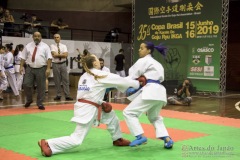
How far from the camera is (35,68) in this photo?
7.96 meters

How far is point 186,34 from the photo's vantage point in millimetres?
13164

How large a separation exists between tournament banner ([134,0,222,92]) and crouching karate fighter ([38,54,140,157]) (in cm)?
863

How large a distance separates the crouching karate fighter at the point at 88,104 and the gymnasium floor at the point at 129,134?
0.16 metres

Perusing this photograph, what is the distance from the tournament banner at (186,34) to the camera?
1230 centimetres

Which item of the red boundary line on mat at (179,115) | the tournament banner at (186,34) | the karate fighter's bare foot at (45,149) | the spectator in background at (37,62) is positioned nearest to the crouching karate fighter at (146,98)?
the karate fighter's bare foot at (45,149)

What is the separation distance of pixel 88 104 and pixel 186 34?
9.61 metres

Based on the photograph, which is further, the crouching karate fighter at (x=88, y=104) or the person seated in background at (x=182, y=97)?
the person seated in background at (x=182, y=97)

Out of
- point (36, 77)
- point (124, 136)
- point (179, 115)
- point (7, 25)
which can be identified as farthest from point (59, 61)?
point (7, 25)

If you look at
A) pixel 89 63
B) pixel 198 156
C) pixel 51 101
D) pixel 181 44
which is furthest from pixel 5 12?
pixel 198 156

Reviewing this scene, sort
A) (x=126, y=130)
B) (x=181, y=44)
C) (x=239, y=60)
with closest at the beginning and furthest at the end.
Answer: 1. (x=126, y=130)
2. (x=181, y=44)
3. (x=239, y=60)

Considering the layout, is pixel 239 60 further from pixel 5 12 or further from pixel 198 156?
pixel 198 156

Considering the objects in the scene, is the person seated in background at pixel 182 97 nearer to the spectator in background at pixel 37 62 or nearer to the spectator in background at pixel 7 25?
the spectator in background at pixel 37 62

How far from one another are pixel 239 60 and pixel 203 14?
4125 mm

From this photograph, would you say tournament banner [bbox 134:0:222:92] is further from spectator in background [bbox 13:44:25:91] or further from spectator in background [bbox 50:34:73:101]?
spectator in background [bbox 50:34:73:101]
